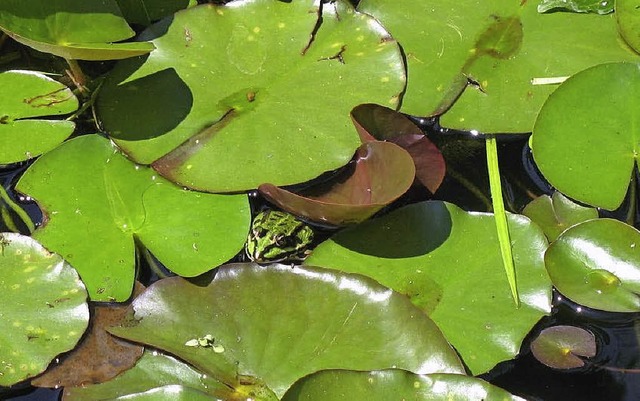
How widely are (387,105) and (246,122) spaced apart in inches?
15.0

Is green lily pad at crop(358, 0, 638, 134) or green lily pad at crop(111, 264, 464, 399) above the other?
green lily pad at crop(358, 0, 638, 134)

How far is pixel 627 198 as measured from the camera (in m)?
1.92

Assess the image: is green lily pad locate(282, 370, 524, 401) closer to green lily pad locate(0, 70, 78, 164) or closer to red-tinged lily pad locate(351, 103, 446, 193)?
red-tinged lily pad locate(351, 103, 446, 193)

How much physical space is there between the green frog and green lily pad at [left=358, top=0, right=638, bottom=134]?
45 centimetres

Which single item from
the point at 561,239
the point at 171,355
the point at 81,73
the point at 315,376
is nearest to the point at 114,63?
the point at 81,73

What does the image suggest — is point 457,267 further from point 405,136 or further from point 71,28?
point 71,28

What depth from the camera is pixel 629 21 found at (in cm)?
201

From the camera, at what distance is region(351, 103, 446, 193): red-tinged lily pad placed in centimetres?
185

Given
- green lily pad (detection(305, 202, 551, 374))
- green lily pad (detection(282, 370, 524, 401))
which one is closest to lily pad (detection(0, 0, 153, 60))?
green lily pad (detection(305, 202, 551, 374))

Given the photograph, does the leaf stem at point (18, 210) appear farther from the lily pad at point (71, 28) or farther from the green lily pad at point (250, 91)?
the lily pad at point (71, 28)

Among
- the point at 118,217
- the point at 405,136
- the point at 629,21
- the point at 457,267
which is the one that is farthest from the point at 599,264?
the point at 118,217

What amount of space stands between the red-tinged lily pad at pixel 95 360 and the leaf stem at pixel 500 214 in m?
0.88

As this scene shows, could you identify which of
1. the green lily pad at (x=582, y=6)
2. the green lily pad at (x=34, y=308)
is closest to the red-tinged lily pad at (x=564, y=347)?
the green lily pad at (x=582, y=6)

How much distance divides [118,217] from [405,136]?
761 millimetres
